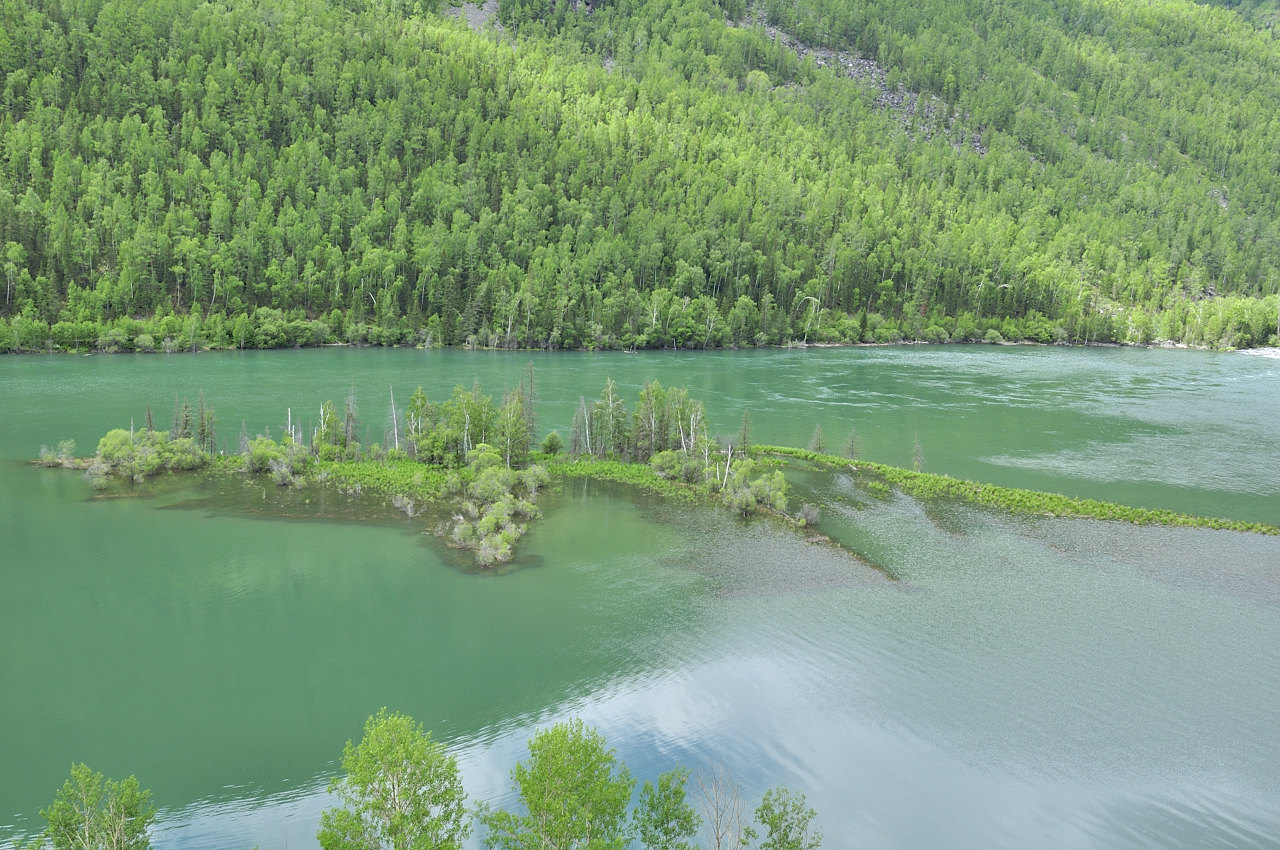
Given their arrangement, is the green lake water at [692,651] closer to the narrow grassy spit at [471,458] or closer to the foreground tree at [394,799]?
the narrow grassy spit at [471,458]

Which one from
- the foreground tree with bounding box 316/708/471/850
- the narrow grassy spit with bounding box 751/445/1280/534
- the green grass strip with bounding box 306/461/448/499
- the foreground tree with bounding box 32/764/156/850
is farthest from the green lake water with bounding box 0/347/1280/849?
the foreground tree with bounding box 316/708/471/850

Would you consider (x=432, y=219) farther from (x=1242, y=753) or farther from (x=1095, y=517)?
(x=1242, y=753)

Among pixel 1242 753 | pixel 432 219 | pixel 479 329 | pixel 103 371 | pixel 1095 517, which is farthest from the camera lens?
pixel 432 219

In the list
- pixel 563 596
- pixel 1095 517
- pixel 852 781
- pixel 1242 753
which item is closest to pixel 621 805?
pixel 852 781

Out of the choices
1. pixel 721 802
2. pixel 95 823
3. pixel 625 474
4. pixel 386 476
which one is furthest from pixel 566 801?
pixel 625 474

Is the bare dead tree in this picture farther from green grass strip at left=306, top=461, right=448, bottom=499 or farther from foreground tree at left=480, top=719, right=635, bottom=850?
green grass strip at left=306, top=461, right=448, bottom=499

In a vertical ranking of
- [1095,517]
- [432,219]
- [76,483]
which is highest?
[432,219]

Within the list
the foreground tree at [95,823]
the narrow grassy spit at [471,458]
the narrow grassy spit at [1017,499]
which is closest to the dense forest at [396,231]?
the narrow grassy spit at [471,458]
